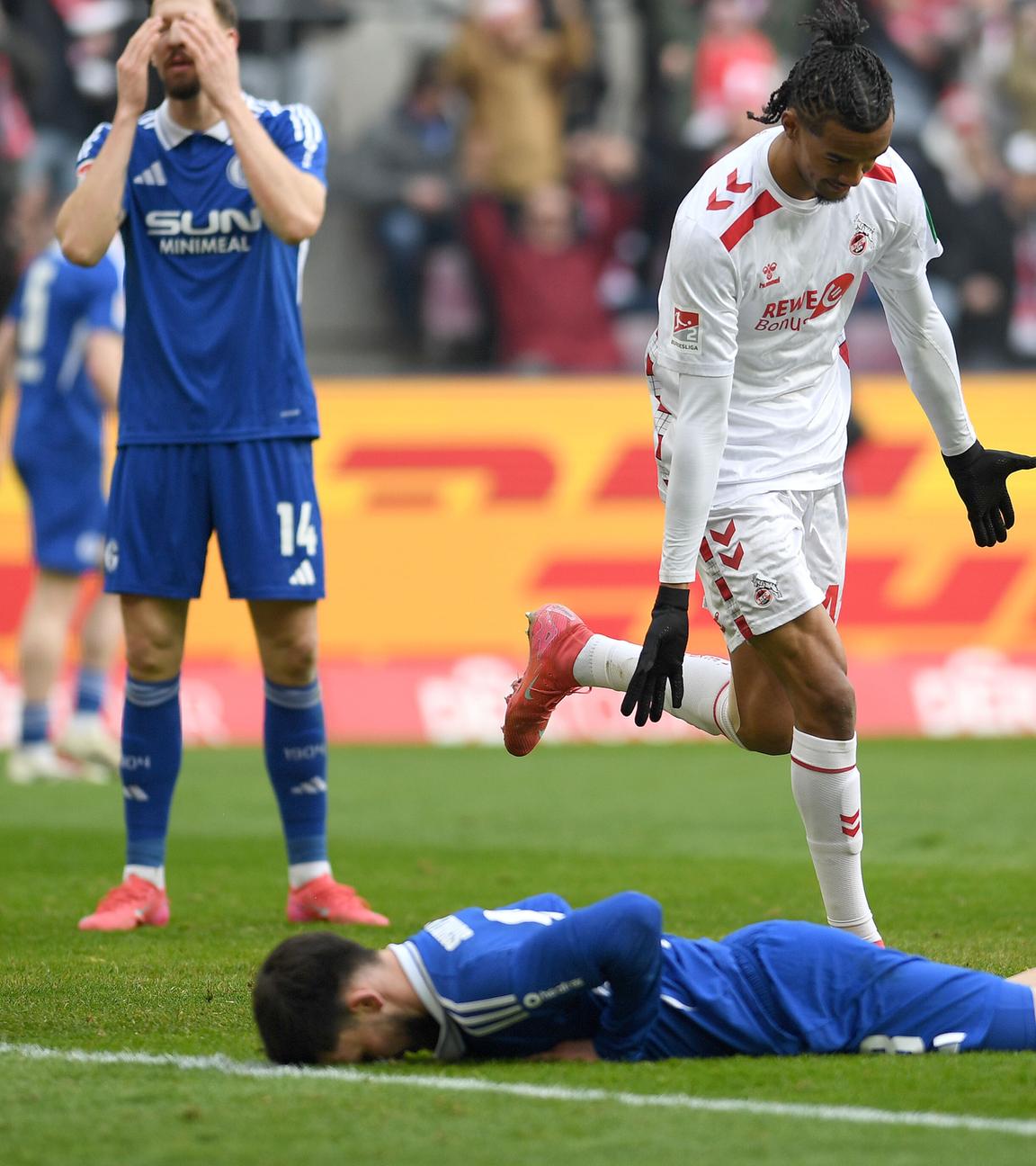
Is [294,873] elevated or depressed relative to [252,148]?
depressed

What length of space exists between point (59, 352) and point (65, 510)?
780 millimetres

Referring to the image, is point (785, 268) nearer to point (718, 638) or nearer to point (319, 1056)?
point (319, 1056)

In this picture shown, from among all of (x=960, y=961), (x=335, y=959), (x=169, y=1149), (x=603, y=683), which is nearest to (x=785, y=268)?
(x=603, y=683)

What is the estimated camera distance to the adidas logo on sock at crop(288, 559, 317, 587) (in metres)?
6.01

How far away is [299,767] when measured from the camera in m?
6.18

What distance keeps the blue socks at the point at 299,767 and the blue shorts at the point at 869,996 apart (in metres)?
2.32

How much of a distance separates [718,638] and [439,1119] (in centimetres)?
875

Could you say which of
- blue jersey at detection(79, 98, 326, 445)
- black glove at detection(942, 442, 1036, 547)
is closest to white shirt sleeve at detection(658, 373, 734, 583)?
black glove at detection(942, 442, 1036, 547)

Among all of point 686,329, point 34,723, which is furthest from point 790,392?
point 34,723

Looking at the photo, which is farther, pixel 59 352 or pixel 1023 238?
pixel 1023 238

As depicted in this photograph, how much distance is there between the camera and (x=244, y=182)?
19.8ft

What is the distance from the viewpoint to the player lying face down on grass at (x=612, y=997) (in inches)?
151

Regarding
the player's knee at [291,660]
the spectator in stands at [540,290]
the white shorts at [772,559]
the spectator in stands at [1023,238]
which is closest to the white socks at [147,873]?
the player's knee at [291,660]

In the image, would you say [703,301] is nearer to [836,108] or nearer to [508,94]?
[836,108]
